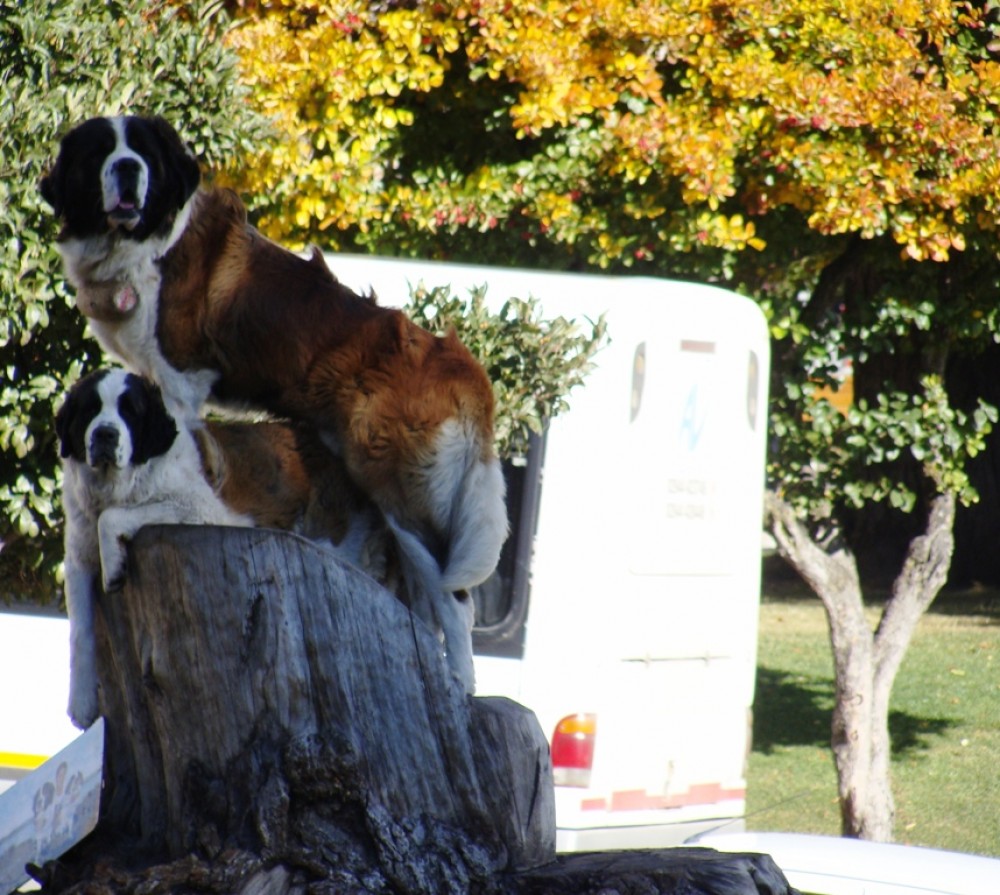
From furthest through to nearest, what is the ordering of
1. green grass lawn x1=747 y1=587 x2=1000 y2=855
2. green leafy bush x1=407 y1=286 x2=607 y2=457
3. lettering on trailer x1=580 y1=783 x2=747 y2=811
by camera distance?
green grass lawn x1=747 y1=587 x2=1000 y2=855 < lettering on trailer x1=580 y1=783 x2=747 y2=811 < green leafy bush x1=407 y1=286 x2=607 y2=457

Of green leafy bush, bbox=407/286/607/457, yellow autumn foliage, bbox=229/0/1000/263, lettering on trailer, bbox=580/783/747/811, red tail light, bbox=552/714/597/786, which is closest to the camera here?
green leafy bush, bbox=407/286/607/457

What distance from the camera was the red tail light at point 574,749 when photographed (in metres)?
6.02

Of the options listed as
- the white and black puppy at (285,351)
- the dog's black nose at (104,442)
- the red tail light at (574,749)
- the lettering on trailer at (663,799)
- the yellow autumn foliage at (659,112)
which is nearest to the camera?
the dog's black nose at (104,442)

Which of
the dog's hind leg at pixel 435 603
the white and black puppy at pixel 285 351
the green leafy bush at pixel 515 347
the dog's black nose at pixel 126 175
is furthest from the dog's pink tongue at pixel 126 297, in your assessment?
the green leafy bush at pixel 515 347

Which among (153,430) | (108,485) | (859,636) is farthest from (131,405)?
(859,636)

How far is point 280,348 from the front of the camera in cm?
338

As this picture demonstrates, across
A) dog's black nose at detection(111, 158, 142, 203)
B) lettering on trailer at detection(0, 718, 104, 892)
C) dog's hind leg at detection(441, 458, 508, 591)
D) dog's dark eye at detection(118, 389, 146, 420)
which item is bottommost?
lettering on trailer at detection(0, 718, 104, 892)

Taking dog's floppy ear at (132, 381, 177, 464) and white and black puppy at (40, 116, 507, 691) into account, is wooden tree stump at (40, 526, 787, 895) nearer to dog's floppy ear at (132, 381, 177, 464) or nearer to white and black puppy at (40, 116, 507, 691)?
dog's floppy ear at (132, 381, 177, 464)

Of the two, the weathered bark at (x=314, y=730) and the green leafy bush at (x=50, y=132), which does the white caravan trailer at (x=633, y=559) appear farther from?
the weathered bark at (x=314, y=730)

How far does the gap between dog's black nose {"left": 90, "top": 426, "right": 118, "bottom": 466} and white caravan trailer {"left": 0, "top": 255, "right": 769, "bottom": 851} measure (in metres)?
2.89

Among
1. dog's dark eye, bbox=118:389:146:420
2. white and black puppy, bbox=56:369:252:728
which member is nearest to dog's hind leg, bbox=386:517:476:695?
white and black puppy, bbox=56:369:252:728

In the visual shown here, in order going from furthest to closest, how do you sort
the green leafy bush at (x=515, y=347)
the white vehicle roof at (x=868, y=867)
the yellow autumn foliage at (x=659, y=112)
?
the yellow autumn foliage at (x=659, y=112), the green leafy bush at (x=515, y=347), the white vehicle roof at (x=868, y=867)

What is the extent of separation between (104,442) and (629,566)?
376cm

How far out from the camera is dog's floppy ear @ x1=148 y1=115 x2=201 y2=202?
3.28 meters
